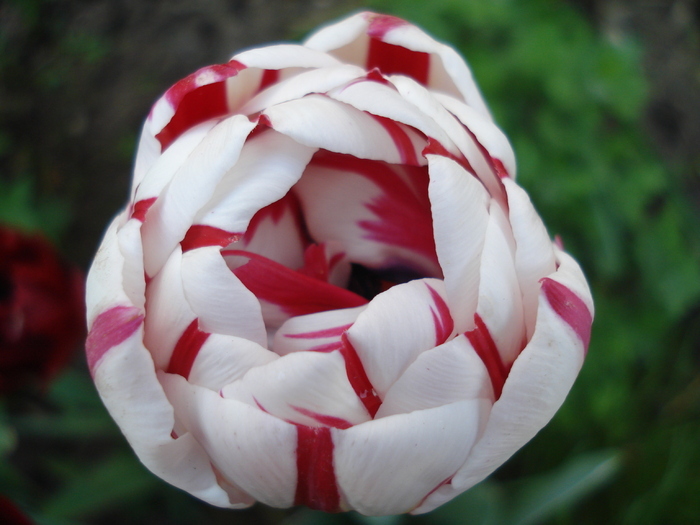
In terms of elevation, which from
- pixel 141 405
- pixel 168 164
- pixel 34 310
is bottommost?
pixel 34 310

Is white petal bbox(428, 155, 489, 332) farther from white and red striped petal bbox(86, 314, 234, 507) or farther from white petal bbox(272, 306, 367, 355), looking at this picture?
white and red striped petal bbox(86, 314, 234, 507)

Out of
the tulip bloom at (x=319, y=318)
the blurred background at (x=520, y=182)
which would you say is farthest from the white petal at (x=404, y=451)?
the blurred background at (x=520, y=182)

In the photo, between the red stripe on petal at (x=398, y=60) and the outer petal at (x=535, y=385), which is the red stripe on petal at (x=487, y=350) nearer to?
the outer petal at (x=535, y=385)

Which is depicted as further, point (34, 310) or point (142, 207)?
point (34, 310)

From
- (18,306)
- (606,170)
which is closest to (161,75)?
(18,306)

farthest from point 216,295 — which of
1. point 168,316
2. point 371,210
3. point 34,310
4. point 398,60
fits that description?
point 34,310

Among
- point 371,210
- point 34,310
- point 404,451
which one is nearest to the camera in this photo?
point 404,451

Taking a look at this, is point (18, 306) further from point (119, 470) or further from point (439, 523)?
point (439, 523)

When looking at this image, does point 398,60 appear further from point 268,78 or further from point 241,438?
point 241,438
